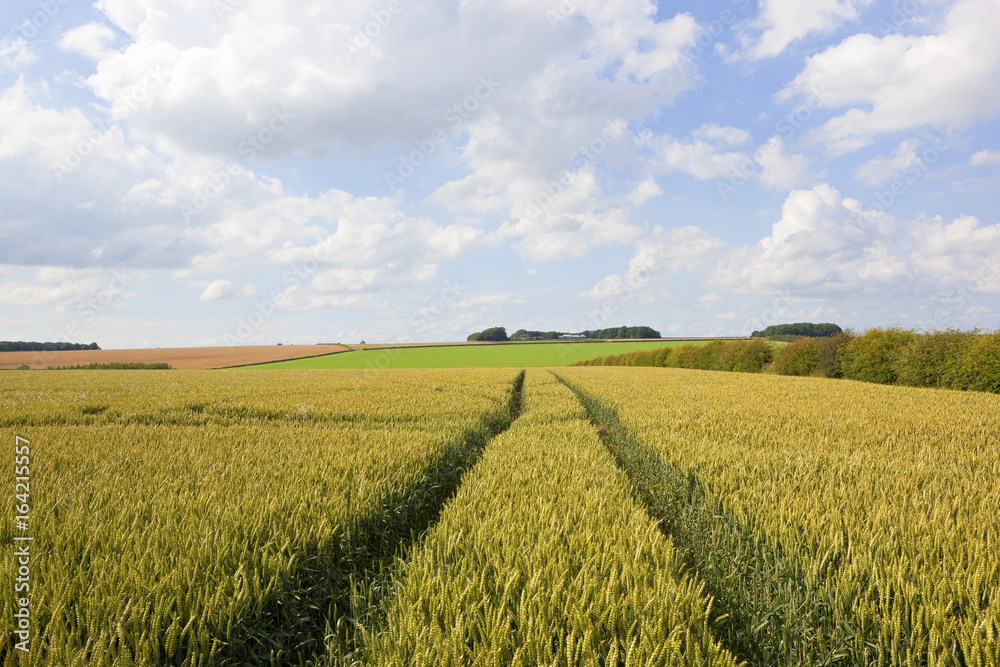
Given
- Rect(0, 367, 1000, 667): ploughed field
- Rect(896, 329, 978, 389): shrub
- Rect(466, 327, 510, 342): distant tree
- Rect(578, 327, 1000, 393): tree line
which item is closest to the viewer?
Rect(0, 367, 1000, 667): ploughed field

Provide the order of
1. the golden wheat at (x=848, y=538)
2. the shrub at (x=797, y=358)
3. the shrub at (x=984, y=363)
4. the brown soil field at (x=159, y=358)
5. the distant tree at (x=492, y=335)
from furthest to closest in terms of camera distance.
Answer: the distant tree at (x=492, y=335)
the brown soil field at (x=159, y=358)
the shrub at (x=797, y=358)
the shrub at (x=984, y=363)
the golden wheat at (x=848, y=538)

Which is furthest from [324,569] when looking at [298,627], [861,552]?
[861,552]

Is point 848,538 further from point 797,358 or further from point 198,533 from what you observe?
point 797,358

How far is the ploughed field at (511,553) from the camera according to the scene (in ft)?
7.77

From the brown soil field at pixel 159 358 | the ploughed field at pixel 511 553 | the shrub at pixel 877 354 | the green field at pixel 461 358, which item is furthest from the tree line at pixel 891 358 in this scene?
the brown soil field at pixel 159 358

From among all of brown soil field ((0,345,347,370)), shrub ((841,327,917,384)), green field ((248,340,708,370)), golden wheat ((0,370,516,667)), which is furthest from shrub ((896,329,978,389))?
brown soil field ((0,345,347,370))

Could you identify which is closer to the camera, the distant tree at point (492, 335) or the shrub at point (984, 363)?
the shrub at point (984, 363)

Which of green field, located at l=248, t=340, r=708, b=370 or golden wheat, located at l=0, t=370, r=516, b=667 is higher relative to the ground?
golden wheat, located at l=0, t=370, r=516, b=667

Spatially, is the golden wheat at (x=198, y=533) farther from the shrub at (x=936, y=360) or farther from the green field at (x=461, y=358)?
the green field at (x=461, y=358)

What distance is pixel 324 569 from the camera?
3.60 meters

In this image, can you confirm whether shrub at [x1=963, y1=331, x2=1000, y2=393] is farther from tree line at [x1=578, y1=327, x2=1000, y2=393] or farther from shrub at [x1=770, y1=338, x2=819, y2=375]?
shrub at [x1=770, y1=338, x2=819, y2=375]

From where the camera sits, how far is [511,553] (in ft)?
10.3

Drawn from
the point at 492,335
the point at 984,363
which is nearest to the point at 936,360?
the point at 984,363

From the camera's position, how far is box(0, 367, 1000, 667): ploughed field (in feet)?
7.77
